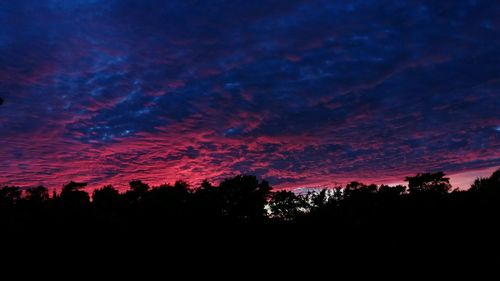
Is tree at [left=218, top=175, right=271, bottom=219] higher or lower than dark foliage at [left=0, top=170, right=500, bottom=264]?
higher

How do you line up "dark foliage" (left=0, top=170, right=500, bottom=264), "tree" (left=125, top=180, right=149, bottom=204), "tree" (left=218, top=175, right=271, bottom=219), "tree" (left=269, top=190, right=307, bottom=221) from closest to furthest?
"dark foliage" (left=0, top=170, right=500, bottom=264) < "tree" (left=218, top=175, right=271, bottom=219) < "tree" (left=125, top=180, right=149, bottom=204) < "tree" (left=269, top=190, right=307, bottom=221)

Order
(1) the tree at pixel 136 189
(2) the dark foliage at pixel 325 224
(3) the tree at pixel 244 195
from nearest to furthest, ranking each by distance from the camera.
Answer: (2) the dark foliage at pixel 325 224
(3) the tree at pixel 244 195
(1) the tree at pixel 136 189

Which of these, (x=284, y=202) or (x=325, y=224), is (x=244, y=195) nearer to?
(x=284, y=202)

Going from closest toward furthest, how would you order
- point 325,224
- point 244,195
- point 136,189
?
point 325,224 → point 244,195 → point 136,189

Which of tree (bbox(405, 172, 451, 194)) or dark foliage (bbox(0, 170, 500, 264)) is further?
tree (bbox(405, 172, 451, 194))

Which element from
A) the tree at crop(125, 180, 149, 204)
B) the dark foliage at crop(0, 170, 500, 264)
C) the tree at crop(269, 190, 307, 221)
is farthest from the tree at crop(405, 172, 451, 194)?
the tree at crop(125, 180, 149, 204)

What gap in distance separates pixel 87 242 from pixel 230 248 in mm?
8098

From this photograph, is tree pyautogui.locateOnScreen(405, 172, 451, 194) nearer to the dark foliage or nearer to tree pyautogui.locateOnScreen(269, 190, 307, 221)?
tree pyautogui.locateOnScreen(269, 190, 307, 221)

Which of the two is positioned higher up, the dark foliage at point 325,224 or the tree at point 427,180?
the tree at point 427,180

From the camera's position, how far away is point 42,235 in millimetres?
21891

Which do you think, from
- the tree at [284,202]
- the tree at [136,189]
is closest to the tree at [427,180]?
the tree at [284,202]

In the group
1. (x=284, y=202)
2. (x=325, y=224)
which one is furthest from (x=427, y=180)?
(x=325, y=224)

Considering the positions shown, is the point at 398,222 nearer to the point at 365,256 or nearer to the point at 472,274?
the point at 365,256

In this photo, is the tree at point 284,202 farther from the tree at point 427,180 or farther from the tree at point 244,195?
the tree at point 427,180
